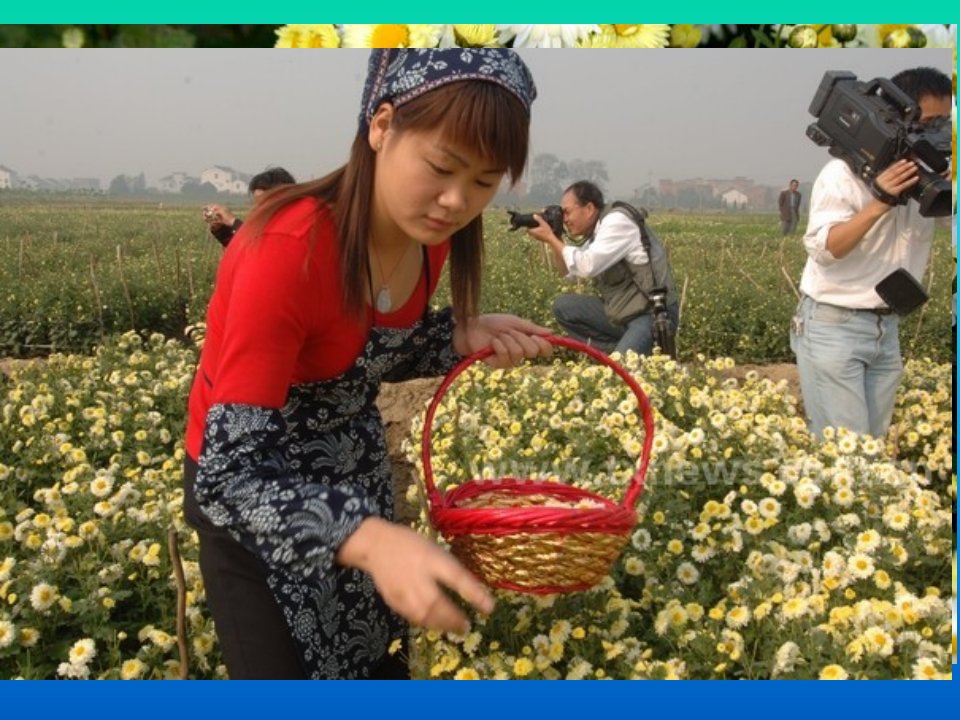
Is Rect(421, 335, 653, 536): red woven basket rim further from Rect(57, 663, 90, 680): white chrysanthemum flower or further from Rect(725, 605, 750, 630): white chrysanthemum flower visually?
Rect(57, 663, 90, 680): white chrysanthemum flower

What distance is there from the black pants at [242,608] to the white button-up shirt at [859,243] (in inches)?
60.8

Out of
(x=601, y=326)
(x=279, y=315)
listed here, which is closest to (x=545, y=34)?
(x=279, y=315)

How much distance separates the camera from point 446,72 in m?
0.95

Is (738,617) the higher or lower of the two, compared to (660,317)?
lower

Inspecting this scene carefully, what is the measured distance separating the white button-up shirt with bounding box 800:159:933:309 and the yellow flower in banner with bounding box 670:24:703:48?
1.01 m

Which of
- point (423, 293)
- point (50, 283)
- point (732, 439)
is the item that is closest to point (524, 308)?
point (50, 283)

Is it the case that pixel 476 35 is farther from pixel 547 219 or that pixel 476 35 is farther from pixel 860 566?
pixel 547 219

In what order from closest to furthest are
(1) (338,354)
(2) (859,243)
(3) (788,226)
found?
(1) (338,354)
(2) (859,243)
(3) (788,226)

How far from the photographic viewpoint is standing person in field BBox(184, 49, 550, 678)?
0.89 metres

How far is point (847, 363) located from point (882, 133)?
0.57m

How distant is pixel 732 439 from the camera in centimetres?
213

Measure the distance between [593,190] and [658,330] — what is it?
0.59 meters

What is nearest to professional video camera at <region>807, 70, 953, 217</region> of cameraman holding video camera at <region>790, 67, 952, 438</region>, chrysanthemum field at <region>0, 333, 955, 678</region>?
cameraman holding video camera at <region>790, 67, 952, 438</region>

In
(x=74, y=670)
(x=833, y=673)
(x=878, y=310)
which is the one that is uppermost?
(x=878, y=310)
